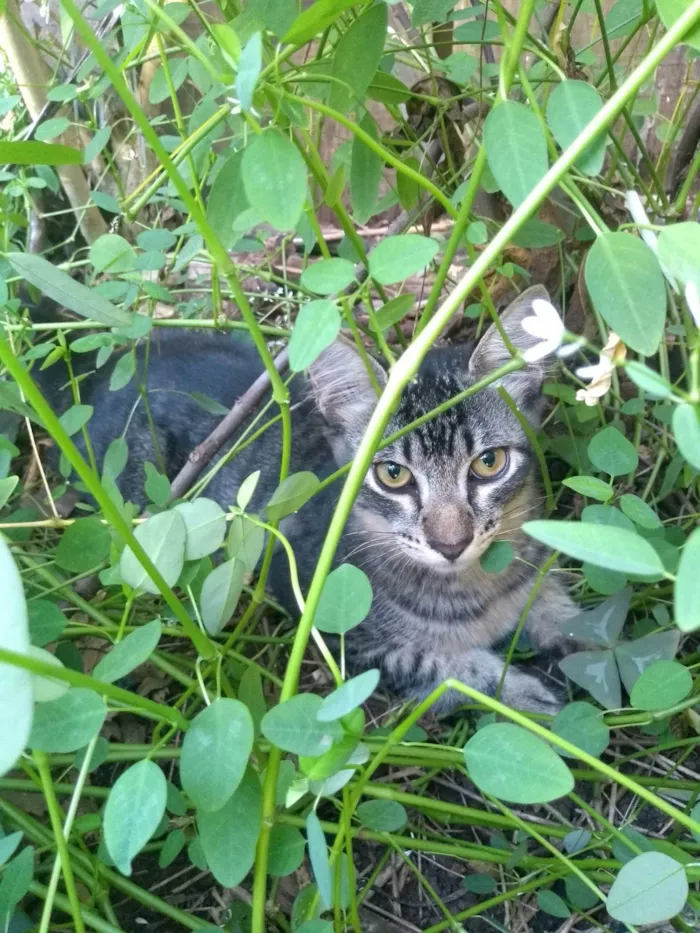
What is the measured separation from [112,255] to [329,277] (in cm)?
57

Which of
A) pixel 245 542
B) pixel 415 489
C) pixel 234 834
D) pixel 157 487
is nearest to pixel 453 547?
pixel 415 489

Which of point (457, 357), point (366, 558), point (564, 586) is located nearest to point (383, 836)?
point (366, 558)

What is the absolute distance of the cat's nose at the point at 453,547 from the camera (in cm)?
140

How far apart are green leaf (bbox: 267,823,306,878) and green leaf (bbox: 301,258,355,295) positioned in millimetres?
515

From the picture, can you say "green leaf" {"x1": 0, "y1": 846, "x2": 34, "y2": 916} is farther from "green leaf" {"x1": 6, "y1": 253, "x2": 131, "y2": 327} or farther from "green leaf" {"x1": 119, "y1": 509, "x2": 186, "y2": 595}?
"green leaf" {"x1": 6, "y1": 253, "x2": 131, "y2": 327}

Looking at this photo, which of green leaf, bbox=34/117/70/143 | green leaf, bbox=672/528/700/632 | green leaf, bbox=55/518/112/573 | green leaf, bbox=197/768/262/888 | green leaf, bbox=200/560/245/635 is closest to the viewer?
green leaf, bbox=672/528/700/632

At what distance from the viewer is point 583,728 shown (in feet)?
3.06

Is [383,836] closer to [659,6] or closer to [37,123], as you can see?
[659,6]

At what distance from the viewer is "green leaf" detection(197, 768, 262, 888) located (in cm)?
63

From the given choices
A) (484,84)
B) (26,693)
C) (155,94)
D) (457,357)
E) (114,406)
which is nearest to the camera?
(26,693)

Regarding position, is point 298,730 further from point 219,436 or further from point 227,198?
point 219,436

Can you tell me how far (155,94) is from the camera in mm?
1180

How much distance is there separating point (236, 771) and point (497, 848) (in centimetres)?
72

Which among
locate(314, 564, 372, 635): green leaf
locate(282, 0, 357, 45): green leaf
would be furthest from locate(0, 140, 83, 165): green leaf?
locate(314, 564, 372, 635): green leaf
